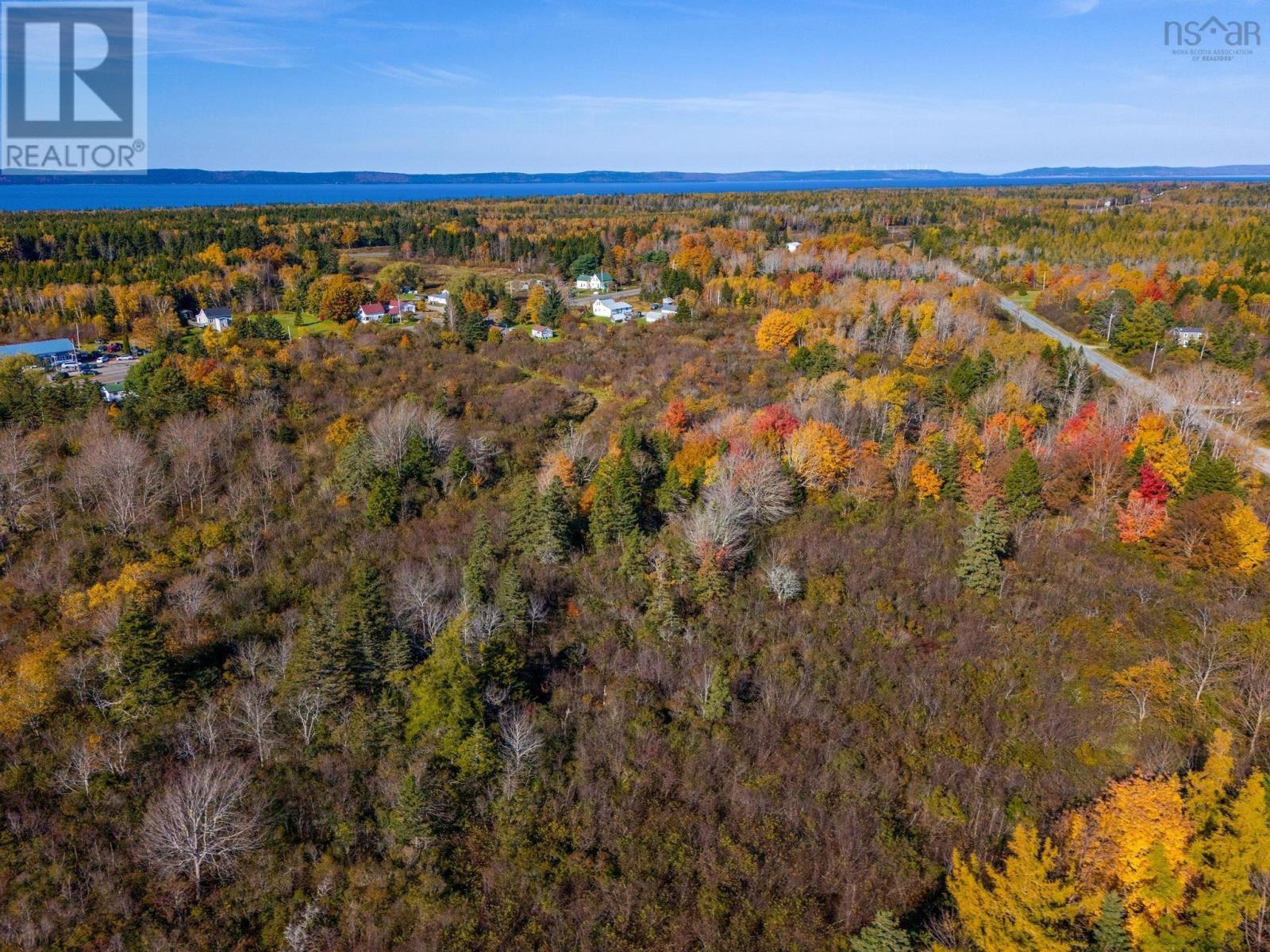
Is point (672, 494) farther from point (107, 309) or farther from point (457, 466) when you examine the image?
point (107, 309)

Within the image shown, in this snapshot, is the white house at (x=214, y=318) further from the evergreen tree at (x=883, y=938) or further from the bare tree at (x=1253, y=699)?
the bare tree at (x=1253, y=699)

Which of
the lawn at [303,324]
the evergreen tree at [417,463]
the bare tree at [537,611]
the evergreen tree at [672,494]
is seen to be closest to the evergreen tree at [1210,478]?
the evergreen tree at [672,494]

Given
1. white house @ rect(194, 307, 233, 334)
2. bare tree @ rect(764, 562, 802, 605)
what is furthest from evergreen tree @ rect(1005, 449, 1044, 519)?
white house @ rect(194, 307, 233, 334)

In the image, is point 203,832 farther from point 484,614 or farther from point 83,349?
point 83,349

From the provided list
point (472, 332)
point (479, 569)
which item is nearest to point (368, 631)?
point (479, 569)

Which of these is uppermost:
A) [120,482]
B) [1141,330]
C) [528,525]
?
[1141,330]

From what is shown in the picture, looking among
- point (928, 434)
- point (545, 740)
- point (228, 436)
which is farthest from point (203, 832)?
point (928, 434)
